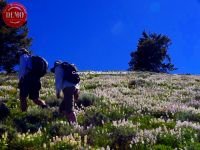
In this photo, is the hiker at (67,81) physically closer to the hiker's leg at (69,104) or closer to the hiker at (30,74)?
the hiker's leg at (69,104)

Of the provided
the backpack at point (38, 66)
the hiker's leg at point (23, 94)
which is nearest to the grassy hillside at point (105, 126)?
the hiker's leg at point (23, 94)

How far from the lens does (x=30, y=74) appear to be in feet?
54.2

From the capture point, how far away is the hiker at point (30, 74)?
16.4 m

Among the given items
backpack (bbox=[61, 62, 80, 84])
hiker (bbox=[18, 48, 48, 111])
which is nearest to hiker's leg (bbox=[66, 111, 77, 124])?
backpack (bbox=[61, 62, 80, 84])

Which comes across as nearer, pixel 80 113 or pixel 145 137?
Result: pixel 145 137

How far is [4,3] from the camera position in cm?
6072

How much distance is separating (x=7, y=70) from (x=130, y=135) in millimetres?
46314

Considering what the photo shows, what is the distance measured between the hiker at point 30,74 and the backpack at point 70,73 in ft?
5.59

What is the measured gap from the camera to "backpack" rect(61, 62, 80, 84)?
1476 cm

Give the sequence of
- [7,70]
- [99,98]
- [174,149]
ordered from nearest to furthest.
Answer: [174,149]
[99,98]
[7,70]

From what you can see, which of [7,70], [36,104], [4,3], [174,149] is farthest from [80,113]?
[4,3]

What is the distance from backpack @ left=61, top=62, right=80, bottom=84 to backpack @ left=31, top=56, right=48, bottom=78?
1656 mm

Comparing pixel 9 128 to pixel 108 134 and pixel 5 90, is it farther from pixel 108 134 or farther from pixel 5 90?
pixel 5 90

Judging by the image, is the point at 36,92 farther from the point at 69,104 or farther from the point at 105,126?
the point at 105,126
